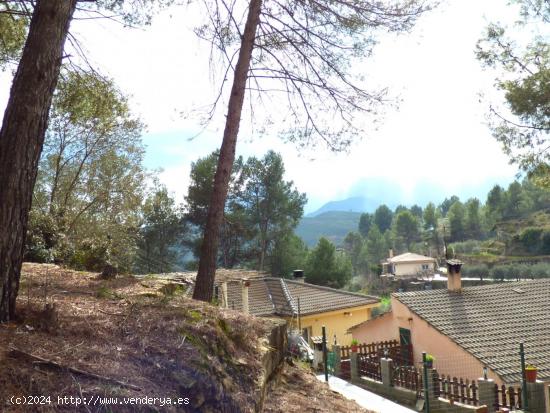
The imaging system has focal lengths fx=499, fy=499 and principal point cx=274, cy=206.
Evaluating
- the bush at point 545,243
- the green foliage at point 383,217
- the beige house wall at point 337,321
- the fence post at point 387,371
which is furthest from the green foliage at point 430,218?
the fence post at point 387,371

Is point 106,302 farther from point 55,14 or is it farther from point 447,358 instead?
point 447,358

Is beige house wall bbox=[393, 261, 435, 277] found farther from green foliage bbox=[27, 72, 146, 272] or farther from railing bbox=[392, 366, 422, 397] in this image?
railing bbox=[392, 366, 422, 397]

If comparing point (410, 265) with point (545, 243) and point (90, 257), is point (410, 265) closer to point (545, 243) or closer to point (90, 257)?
point (545, 243)

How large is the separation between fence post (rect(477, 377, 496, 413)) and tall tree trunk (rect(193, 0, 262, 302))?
260 inches

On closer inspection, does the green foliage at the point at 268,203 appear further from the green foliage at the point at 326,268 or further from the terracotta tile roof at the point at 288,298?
the terracotta tile roof at the point at 288,298

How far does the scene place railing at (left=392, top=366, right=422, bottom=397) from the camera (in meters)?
12.1

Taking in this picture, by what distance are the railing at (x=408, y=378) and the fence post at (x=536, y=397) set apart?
9.26 feet

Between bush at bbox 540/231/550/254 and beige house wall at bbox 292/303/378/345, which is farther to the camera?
bush at bbox 540/231/550/254

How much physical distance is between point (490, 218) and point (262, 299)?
65.2 meters

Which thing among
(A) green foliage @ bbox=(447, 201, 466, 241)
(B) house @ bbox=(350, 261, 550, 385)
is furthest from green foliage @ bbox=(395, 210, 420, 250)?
(B) house @ bbox=(350, 261, 550, 385)

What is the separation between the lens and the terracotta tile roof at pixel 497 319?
1302cm

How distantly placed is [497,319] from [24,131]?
49.5 ft

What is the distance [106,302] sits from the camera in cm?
455

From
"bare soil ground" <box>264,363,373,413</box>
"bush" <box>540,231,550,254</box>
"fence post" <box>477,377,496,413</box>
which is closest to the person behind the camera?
"bare soil ground" <box>264,363,373,413</box>
